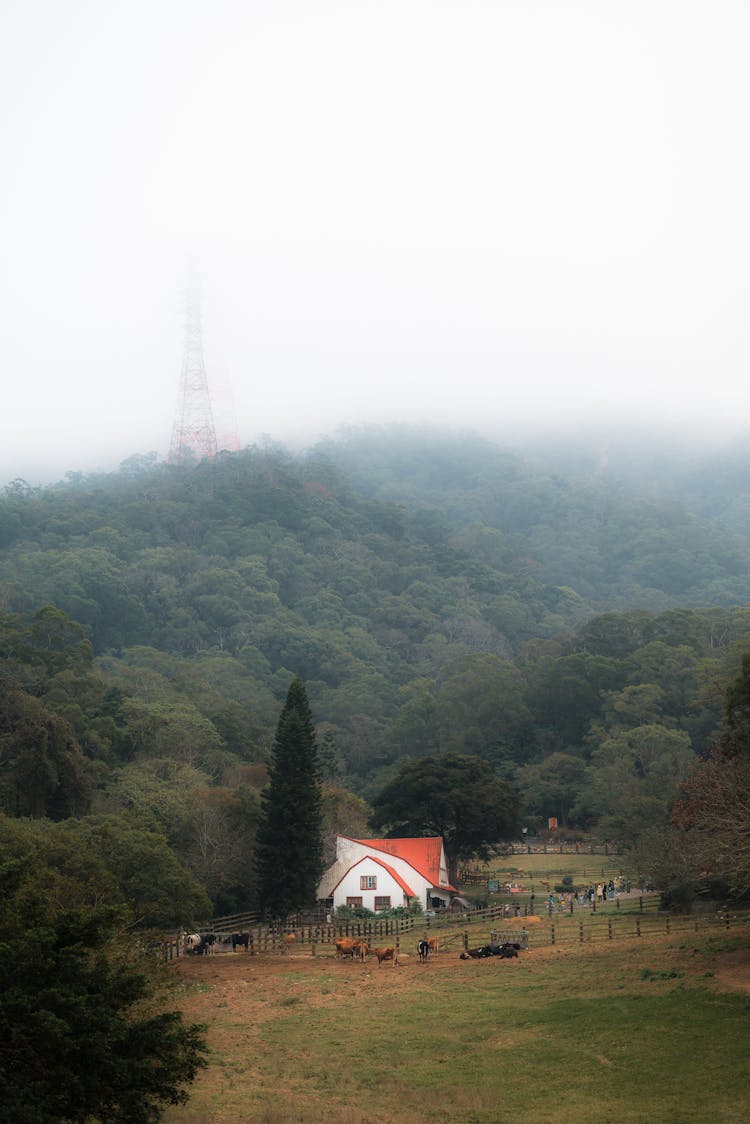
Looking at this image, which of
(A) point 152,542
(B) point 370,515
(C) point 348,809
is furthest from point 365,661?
(C) point 348,809

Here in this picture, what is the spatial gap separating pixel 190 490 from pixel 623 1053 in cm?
12604

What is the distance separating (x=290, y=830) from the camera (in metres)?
41.8

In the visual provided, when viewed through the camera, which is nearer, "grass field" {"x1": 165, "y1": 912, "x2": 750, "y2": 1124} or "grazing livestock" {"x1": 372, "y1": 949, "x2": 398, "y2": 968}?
"grass field" {"x1": 165, "y1": 912, "x2": 750, "y2": 1124}

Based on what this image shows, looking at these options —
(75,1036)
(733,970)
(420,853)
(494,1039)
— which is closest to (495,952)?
(733,970)

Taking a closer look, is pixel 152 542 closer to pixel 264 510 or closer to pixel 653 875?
pixel 264 510

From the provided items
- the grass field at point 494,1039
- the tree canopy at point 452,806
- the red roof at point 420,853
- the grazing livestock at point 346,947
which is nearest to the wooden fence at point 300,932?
the grazing livestock at point 346,947

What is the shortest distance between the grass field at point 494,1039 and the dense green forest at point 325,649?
282 inches

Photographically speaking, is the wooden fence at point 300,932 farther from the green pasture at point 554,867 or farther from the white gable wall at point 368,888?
the green pasture at point 554,867

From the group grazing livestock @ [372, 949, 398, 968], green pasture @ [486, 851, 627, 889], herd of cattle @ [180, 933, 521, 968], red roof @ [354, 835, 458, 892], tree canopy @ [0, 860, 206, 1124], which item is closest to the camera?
tree canopy @ [0, 860, 206, 1124]

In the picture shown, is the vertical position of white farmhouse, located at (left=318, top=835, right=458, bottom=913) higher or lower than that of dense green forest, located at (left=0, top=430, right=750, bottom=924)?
lower

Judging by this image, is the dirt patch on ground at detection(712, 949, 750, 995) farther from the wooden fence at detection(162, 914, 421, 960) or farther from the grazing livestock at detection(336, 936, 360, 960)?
the wooden fence at detection(162, 914, 421, 960)

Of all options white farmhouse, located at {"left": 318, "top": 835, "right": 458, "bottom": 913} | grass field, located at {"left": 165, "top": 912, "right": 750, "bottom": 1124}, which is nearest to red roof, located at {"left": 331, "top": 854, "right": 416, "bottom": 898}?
white farmhouse, located at {"left": 318, "top": 835, "right": 458, "bottom": 913}

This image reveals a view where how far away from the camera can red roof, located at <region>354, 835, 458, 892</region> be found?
46.8 m

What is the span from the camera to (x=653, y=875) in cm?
3597
